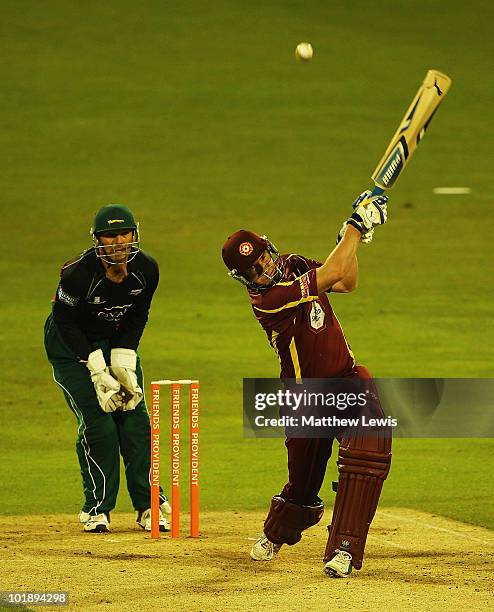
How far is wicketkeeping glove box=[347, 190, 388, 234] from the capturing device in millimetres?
7137

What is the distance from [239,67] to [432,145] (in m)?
6.56

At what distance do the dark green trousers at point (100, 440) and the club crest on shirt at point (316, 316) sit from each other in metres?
1.94

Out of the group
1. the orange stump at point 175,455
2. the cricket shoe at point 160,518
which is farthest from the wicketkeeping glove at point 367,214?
the cricket shoe at point 160,518

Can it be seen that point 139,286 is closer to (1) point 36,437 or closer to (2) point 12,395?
(1) point 36,437

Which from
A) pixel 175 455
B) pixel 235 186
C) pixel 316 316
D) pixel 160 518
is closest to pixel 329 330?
pixel 316 316

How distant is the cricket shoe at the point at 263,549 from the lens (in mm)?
7629

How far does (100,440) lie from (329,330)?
2079mm

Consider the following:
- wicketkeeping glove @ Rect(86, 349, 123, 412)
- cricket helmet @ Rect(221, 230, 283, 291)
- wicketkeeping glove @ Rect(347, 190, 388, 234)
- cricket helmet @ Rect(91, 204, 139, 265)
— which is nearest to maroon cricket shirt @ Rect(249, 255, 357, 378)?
cricket helmet @ Rect(221, 230, 283, 291)

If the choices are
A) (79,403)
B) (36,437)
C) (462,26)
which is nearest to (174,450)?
(79,403)

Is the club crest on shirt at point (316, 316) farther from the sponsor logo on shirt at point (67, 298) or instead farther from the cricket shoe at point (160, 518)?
the cricket shoe at point (160, 518)

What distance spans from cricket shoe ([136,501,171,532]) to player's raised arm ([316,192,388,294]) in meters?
2.23

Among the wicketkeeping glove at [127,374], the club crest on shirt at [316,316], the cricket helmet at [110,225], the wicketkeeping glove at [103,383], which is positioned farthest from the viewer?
the wicketkeeping glove at [127,374]

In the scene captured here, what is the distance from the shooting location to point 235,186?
26141 millimetres

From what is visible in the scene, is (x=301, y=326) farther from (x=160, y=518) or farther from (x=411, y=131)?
(x=160, y=518)
